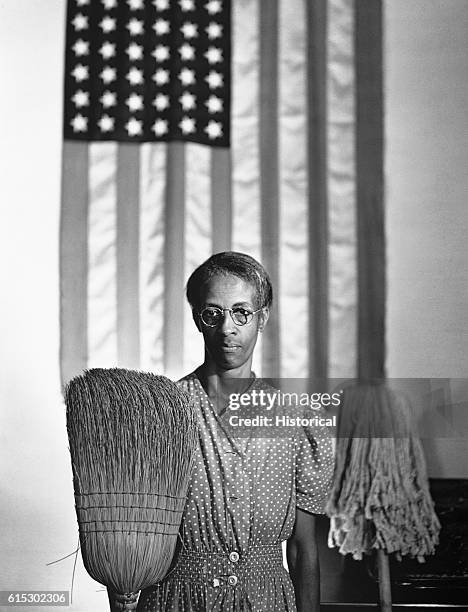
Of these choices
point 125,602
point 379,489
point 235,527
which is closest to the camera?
point 125,602

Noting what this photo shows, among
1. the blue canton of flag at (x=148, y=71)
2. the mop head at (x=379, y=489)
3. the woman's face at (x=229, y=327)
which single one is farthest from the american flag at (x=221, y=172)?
the woman's face at (x=229, y=327)

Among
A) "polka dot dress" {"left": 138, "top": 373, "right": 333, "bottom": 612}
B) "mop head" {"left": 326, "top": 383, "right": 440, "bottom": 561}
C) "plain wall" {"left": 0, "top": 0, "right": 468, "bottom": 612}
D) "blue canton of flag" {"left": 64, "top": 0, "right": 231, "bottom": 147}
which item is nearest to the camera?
"polka dot dress" {"left": 138, "top": 373, "right": 333, "bottom": 612}

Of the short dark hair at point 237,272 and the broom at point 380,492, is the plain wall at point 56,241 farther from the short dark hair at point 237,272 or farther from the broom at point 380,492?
the short dark hair at point 237,272

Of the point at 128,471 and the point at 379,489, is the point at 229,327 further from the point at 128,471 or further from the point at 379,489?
the point at 128,471

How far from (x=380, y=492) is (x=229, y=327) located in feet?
2.02

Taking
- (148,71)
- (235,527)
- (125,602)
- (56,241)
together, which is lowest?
(125,602)

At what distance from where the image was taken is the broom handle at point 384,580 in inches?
92.0

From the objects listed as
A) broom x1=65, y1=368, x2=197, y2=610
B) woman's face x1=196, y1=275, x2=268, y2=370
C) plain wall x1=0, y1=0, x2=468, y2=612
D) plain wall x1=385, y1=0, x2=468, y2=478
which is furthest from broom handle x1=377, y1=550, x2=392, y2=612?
broom x1=65, y1=368, x2=197, y2=610

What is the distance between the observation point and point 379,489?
2311 mm

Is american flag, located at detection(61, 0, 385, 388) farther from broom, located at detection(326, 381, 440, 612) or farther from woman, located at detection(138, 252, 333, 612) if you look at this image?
woman, located at detection(138, 252, 333, 612)

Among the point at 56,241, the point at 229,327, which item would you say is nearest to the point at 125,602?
the point at 229,327

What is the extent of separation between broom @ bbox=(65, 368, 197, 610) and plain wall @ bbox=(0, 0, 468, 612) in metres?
1.15

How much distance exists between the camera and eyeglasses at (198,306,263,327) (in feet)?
6.87

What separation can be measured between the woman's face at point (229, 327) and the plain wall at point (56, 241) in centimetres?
56
